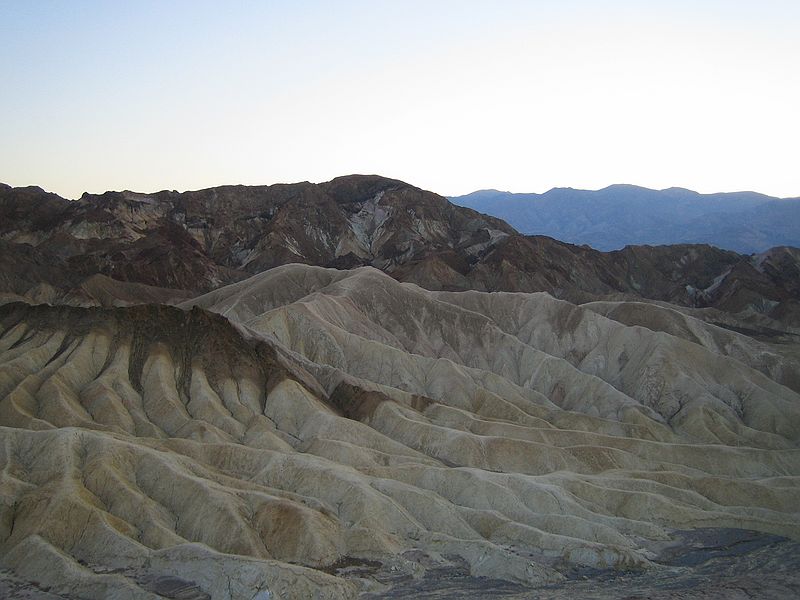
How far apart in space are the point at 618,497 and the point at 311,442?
80.0ft

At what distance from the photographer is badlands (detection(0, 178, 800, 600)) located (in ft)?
146

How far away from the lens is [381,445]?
68.0 meters

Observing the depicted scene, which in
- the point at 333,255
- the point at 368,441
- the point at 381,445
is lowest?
the point at 381,445

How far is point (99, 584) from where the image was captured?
39969 mm

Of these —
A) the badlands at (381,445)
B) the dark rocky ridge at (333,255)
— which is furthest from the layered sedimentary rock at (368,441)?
the dark rocky ridge at (333,255)

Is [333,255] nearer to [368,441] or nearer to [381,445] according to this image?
[368,441]

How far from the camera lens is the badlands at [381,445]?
146 ft

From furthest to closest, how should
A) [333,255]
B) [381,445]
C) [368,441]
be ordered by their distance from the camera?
[333,255] < [368,441] < [381,445]

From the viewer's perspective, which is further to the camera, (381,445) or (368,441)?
(368,441)

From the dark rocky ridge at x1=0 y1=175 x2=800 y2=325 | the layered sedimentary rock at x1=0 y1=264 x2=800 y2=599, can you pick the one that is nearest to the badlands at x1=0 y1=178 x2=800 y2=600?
the layered sedimentary rock at x1=0 y1=264 x2=800 y2=599

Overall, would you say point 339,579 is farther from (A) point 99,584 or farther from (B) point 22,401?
(B) point 22,401

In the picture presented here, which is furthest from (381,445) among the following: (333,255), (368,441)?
(333,255)

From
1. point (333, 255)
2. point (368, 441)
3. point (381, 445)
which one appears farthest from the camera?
point (333, 255)

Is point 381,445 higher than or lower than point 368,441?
lower
